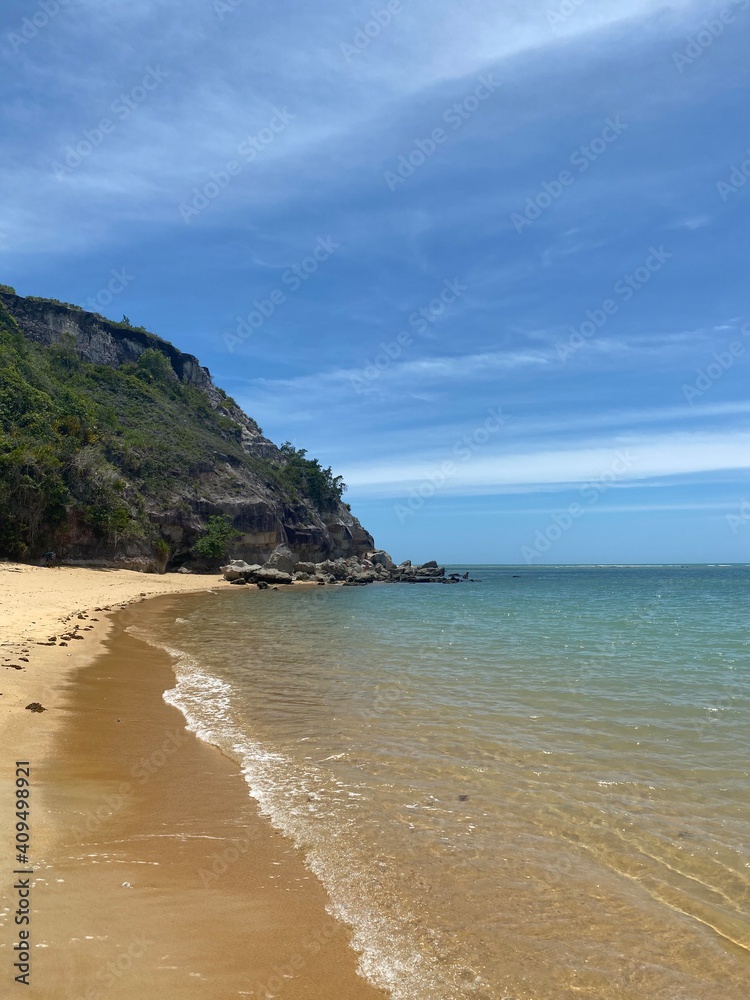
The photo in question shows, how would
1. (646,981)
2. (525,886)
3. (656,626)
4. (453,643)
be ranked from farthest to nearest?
(656,626) → (453,643) → (525,886) → (646,981)

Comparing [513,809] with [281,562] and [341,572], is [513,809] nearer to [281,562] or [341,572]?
[281,562]

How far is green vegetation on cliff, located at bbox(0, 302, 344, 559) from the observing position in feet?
150

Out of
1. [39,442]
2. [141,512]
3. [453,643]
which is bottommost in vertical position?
[453,643]

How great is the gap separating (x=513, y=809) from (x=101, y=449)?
5716cm

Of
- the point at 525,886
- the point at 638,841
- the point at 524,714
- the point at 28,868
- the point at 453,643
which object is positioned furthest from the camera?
the point at 453,643

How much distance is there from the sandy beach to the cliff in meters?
42.1

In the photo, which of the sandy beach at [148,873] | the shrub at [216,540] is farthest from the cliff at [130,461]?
the sandy beach at [148,873]

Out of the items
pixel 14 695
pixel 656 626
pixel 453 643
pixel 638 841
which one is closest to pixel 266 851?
pixel 638 841

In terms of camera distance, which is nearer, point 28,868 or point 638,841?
point 28,868

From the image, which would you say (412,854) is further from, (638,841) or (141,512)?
(141,512)

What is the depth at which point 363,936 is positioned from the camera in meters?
3.89

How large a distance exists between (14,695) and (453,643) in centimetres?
1283

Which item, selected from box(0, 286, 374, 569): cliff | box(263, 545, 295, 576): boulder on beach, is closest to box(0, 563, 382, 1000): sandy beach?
box(0, 286, 374, 569): cliff

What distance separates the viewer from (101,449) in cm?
5616
